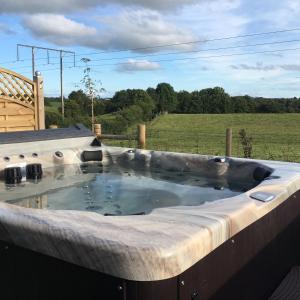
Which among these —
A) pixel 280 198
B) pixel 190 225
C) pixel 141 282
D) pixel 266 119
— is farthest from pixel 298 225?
pixel 266 119

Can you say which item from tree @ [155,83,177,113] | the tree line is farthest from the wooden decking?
tree @ [155,83,177,113]

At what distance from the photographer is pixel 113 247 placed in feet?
3.95

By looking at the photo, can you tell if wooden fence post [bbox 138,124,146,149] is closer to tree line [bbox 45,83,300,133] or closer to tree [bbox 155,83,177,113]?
tree line [bbox 45,83,300,133]

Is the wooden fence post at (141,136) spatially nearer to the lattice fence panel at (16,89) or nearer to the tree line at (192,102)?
the lattice fence panel at (16,89)

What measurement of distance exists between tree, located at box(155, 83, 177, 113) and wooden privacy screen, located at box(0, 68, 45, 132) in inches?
966

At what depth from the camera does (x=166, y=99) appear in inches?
1289

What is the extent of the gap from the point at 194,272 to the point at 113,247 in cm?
31

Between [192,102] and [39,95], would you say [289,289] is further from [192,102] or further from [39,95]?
[192,102]

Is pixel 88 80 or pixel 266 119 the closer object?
pixel 88 80

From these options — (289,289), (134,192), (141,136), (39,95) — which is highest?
(39,95)

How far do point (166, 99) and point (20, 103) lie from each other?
2691 centimetres

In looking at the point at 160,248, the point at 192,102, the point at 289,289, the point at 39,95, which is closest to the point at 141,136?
the point at 39,95

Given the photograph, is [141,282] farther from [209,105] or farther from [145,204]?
[209,105]

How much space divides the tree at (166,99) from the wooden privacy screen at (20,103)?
966 inches
